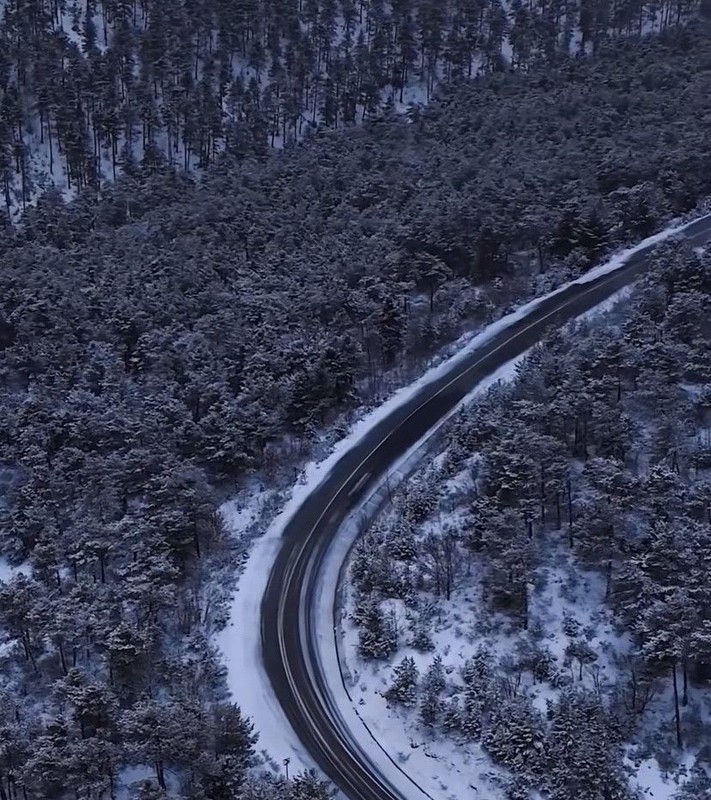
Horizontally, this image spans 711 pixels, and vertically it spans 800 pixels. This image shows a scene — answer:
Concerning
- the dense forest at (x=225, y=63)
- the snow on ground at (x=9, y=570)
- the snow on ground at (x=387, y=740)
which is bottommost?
the snow on ground at (x=387, y=740)

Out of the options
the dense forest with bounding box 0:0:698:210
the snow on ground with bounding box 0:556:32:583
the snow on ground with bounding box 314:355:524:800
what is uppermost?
the dense forest with bounding box 0:0:698:210

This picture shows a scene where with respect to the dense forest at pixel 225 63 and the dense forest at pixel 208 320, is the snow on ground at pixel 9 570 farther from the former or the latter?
the dense forest at pixel 225 63

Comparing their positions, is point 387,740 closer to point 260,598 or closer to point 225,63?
point 260,598

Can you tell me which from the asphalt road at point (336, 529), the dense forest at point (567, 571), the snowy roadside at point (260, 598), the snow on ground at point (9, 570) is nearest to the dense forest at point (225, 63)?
the asphalt road at point (336, 529)

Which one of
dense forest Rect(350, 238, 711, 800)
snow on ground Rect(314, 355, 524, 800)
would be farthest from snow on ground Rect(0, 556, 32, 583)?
dense forest Rect(350, 238, 711, 800)

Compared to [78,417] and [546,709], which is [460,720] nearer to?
[546,709]

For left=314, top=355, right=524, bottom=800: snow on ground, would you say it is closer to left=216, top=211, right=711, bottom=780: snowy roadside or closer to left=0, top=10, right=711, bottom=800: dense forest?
left=216, top=211, right=711, bottom=780: snowy roadside

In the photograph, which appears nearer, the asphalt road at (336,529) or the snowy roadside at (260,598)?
the asphalt road at (336,529)

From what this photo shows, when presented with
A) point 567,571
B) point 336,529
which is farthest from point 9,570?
point 567,571
